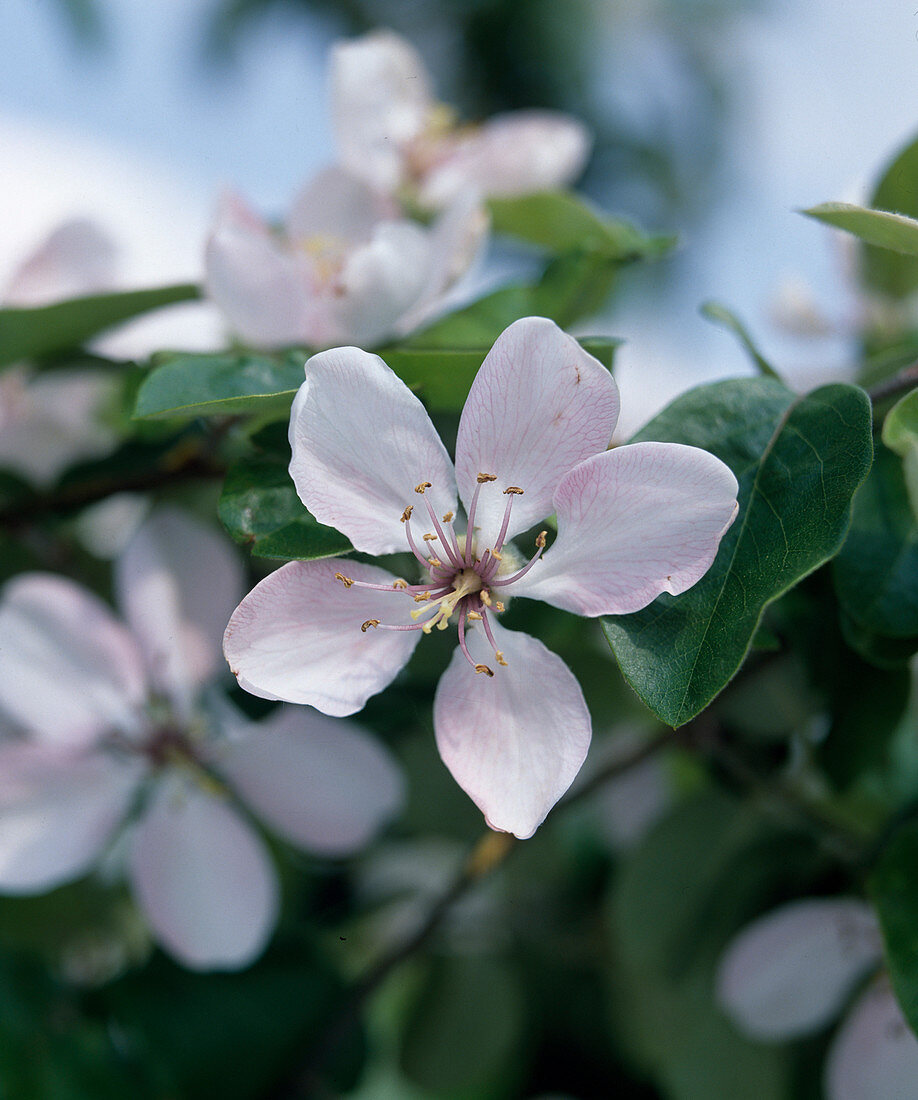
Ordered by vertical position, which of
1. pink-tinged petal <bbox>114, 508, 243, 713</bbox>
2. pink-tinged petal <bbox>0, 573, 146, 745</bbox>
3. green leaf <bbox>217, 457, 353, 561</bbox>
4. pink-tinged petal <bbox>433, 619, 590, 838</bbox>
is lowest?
pink-tinged petal <bbox>0, 573, 146, 745</bbox>

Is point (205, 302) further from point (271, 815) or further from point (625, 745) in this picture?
point (625, 745)

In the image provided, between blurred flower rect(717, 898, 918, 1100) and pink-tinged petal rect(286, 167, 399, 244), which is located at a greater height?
pink-tinged petal rect(286, 167, 399, 244)

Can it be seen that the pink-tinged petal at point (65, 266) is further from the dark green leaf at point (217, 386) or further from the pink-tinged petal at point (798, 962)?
the pink-tinged petal at point (798, 962)

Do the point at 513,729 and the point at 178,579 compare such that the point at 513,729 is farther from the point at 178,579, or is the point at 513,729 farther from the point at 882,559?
the point at 178,579

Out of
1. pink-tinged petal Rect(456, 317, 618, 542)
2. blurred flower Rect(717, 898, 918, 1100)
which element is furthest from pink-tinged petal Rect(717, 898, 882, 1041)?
pink-tinged petal Rect(456, 317, 618, 542)

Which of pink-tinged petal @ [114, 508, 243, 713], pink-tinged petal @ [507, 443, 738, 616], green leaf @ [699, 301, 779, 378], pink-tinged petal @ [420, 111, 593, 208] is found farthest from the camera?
pink-tinged petal @ [420, 111, 593, 208]

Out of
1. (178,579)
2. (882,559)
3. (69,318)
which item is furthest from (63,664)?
(882,559)

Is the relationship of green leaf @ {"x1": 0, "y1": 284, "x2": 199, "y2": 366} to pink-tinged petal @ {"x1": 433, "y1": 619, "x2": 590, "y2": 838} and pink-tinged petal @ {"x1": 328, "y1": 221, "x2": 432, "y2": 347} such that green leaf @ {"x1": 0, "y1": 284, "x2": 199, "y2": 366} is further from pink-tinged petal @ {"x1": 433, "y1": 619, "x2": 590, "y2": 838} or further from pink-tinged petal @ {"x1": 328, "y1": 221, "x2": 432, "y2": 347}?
pink-tinged petal @ {"x1": 433, "y1": 619, "x2": 590, "y2": 838}

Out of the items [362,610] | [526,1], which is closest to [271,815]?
[362,610]
